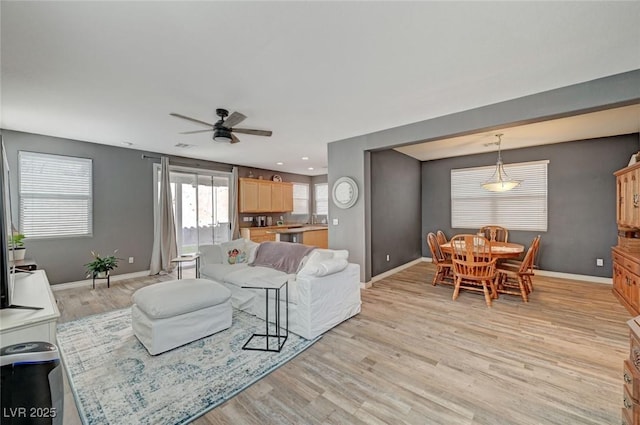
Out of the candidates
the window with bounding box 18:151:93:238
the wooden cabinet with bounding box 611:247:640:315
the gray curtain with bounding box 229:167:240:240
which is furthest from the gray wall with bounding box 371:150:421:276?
the window with bounding box 18:151:93:238

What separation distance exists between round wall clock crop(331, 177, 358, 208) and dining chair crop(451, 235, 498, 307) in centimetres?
172

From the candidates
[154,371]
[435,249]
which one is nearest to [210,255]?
Result: [154,371]

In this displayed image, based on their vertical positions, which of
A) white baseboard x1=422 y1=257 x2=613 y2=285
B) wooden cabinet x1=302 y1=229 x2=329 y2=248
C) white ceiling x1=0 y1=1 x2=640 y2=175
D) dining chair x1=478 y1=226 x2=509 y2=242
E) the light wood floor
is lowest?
the light wood floor

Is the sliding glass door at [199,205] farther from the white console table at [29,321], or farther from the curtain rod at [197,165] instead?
the white console table at [29,321]

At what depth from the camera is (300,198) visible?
9.38 meters

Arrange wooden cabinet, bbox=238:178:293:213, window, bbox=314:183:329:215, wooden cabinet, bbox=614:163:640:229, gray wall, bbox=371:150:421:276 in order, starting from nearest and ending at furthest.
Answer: wooden cabinet, bbox=614:163:640:229
gray wall, bbox=371:150:421:276
wooden cabinet, bbox=238:178:293:213
window, bbox=314:183:329:215

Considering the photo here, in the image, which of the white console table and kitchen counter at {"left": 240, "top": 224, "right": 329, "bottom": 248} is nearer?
the white console table

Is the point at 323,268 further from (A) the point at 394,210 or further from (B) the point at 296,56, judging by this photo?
(A) the point at 394,210

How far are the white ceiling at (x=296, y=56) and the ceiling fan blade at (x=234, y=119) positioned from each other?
21 cm

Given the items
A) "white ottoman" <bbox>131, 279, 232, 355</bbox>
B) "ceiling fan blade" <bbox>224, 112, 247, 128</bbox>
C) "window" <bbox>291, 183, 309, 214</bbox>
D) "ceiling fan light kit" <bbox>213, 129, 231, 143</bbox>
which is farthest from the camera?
"window" <bbox>291, 183, 309, 214</bbox>

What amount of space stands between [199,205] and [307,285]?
4.65 meters

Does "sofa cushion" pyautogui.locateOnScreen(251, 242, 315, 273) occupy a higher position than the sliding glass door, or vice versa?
the sliding glass door

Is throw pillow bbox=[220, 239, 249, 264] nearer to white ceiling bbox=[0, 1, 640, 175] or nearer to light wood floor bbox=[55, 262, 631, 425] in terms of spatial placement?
light wood floor bbox=[55, 262, 631, 425]

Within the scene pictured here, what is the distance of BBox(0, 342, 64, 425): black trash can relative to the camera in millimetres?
1078
